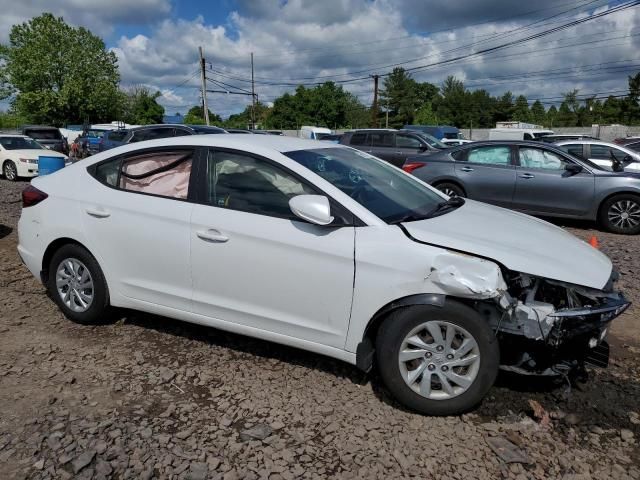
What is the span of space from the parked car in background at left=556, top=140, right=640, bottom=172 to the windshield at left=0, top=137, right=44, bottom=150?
1507 centimetres

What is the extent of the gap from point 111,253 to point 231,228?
1.11m

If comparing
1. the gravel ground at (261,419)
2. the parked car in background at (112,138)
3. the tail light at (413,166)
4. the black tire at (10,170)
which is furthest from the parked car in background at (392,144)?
the gravel ground at (261,419)

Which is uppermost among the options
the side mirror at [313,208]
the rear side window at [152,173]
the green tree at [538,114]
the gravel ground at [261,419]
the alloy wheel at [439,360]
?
the green tree at [538,114]

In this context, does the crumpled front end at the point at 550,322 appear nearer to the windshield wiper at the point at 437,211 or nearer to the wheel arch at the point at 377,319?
the wheel arch at the point at 377,319

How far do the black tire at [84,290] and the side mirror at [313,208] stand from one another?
1.82 meters

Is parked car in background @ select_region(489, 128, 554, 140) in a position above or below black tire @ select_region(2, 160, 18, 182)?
above

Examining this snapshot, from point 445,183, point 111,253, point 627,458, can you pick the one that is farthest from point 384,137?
point 627,458

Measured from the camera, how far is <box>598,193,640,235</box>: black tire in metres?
8.10

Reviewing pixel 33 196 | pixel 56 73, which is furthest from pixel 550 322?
pixel 56 73

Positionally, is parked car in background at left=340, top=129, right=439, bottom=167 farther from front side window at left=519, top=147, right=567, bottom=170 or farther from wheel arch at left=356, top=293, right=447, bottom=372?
wheel arch at left=356, top=293, right=447, bottom=372

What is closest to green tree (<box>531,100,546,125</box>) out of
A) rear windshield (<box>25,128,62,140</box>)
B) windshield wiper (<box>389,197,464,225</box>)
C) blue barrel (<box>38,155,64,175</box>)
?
rear windshield (<box>25,128,62,140</box>)

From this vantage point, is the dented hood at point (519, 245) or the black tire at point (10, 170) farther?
the black tire at point (10, 170)

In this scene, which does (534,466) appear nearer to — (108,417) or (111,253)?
(108,417)

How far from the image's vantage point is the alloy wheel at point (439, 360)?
285cm
